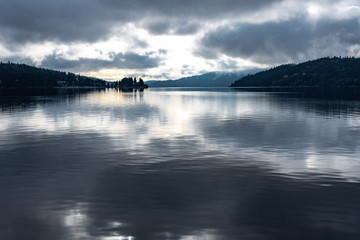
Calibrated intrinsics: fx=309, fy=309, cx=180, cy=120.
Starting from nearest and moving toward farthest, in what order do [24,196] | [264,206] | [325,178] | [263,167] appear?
1. [264,206]
2. [24,196]
3. [325,178]
4. [263,167]

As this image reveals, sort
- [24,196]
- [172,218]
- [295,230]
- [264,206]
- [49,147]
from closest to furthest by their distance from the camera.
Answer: [295,230] → [172,218] → [264,206] → [24,196] → [49,147]

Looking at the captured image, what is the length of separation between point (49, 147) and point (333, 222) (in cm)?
3058

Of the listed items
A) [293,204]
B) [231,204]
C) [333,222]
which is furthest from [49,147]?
[333,222]

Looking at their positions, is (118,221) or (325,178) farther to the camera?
(325,178)

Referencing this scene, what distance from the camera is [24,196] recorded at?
20.0 metres

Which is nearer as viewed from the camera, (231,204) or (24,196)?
(231,204)

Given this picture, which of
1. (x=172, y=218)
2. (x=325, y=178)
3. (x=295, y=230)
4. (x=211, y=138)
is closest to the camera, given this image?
(x=295, y=230)

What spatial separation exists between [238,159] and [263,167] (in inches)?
134

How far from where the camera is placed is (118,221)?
53.6ft

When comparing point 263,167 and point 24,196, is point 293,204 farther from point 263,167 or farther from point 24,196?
point 24,196

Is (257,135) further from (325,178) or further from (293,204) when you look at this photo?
(293,204)

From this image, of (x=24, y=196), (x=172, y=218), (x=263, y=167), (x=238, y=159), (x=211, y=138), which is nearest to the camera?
(x=172, y=218)


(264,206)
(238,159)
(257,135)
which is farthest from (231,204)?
(257,135)

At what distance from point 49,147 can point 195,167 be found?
18.8 meters
